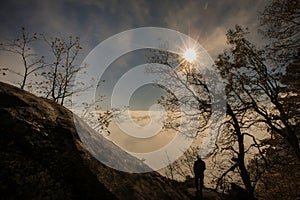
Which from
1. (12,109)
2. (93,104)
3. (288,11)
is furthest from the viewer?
(93,104)

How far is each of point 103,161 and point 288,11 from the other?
1016cm

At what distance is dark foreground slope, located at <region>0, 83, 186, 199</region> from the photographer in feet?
12.5

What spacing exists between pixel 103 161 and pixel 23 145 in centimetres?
199

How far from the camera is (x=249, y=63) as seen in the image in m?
13.5

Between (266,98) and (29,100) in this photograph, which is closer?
(29,100)

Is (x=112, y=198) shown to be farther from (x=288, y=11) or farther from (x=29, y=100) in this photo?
(x=288, y=11)

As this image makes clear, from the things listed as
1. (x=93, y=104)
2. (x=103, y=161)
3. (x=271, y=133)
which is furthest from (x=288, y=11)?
(x=93, y=104)

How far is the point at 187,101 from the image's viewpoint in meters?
15.7

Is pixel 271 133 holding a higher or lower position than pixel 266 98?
lower

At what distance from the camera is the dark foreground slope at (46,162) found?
12.5 ft

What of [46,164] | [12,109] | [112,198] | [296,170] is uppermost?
[296,170]

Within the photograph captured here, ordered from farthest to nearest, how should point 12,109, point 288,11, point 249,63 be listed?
point 249,63 < point 288,11 < point 12,109

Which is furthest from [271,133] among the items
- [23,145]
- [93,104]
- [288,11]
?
[93,104]

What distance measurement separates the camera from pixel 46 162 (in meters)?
4.32
